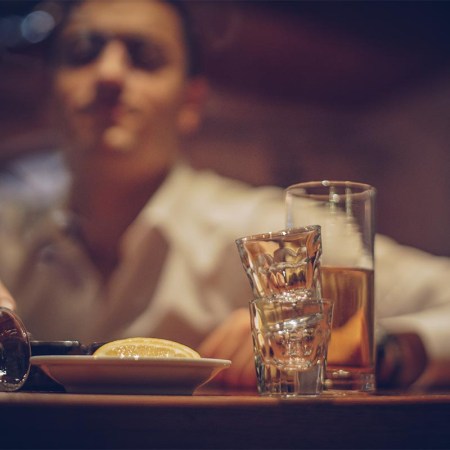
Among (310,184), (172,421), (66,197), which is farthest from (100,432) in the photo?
(66,197)

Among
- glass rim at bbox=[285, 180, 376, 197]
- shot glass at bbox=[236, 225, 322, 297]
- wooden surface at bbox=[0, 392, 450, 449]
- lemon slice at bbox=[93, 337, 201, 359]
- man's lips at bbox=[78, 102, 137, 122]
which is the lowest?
wooden surface at bbox=[0, 392, 450, 449]

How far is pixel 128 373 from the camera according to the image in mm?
501

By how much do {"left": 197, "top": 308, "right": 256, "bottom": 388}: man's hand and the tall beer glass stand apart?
32 centimetres

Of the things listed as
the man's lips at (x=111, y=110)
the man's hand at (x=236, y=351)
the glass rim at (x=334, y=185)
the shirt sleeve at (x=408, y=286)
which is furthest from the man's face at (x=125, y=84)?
the glass rim at (x=334, y=185)

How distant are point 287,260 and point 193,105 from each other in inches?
78.0

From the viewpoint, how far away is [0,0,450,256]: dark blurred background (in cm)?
266

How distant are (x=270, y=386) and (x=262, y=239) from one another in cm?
13

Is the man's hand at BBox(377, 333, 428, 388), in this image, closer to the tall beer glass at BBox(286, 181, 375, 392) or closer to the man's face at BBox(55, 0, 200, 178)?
the tall beer glass at BBox(286, 181, 375, 392)

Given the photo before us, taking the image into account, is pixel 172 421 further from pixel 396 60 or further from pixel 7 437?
pixel 396 60

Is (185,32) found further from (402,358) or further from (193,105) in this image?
(402,358)

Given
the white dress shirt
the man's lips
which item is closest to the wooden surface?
the white dress shirt

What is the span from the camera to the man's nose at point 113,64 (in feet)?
7.34

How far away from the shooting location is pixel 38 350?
1.94 ft

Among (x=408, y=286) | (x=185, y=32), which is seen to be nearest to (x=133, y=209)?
(x=185, y=32)
